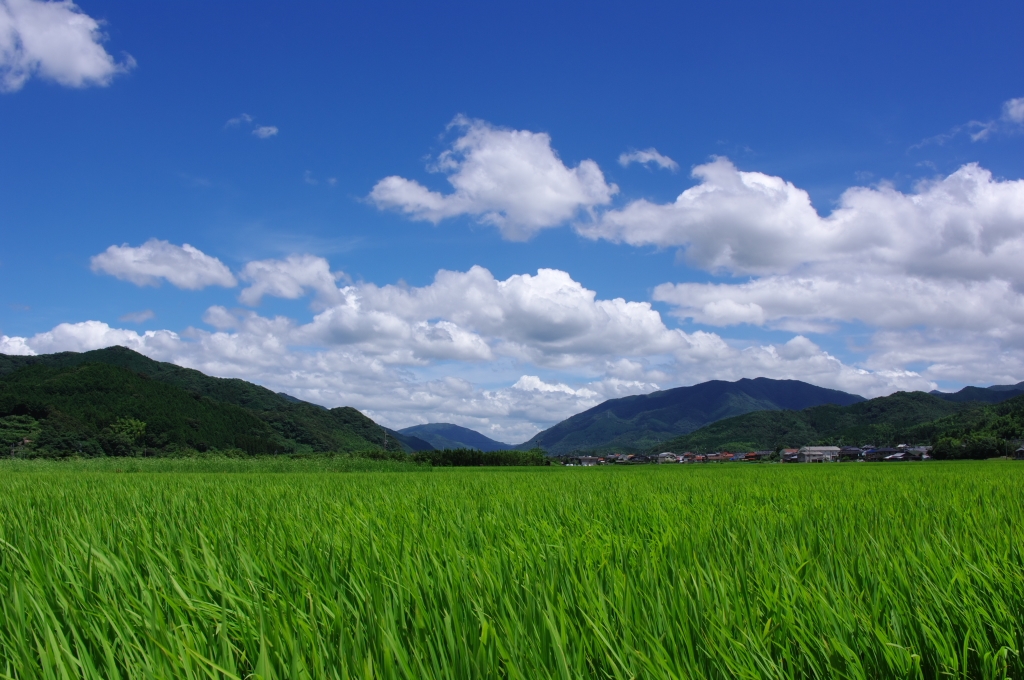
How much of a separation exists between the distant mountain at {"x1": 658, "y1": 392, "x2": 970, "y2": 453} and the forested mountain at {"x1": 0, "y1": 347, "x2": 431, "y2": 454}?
10936 centimetres

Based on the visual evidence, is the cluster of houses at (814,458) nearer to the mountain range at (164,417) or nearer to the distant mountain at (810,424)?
the mountain range at (164,417)

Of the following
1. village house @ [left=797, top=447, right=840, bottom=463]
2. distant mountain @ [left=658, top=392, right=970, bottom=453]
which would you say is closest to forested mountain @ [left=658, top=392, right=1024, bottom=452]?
distant mountain @ [left=658, top=392, right=970, bottom=453]

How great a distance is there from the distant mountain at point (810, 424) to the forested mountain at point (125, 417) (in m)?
109

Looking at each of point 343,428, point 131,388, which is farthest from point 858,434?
point 131,388

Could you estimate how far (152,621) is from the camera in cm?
165

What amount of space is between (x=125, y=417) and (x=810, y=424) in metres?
195

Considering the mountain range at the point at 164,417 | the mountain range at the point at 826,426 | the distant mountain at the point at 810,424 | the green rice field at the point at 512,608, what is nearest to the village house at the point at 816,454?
the mountain range at the point at 164,417

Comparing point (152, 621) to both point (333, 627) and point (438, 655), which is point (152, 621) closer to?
point (333, 627)

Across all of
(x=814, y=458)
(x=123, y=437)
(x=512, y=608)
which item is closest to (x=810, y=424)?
(x=814, y=458)

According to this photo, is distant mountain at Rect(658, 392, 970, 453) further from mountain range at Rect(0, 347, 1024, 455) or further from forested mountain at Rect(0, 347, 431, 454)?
forested mountain at Rect(0, 347, 431, 454)

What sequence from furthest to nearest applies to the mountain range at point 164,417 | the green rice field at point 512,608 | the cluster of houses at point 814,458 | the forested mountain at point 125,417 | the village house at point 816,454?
the village house at point 816,454 → the cluster of houses at point 814,458 → the mountain range at point 164,417 → the forested mountain at point 125,417 → the green rice field at point 512,608

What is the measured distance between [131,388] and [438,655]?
99.9m

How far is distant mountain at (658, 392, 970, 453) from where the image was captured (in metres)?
172

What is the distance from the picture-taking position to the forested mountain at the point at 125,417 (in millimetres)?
68281
